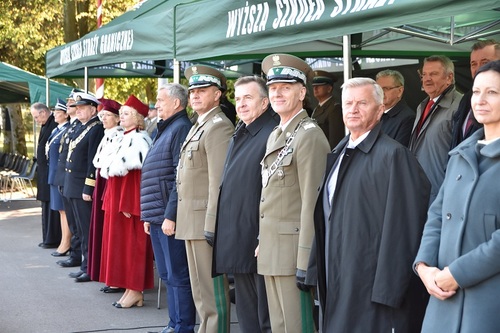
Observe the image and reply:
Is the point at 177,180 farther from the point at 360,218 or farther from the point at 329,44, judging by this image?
the point at 329,44

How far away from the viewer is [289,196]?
472 cm

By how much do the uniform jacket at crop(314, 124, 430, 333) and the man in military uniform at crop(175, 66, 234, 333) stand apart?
5.96 feet

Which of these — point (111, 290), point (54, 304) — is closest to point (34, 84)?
point (111, 290)

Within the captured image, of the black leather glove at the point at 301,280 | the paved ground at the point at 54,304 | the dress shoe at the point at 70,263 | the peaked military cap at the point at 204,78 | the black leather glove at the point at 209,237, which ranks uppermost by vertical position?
the peaked military cap at the point at 204,78

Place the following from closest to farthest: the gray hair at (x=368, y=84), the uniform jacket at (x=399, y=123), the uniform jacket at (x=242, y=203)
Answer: the gray hair at (x=368, y=84)
the uniform jacket at (x=242, y=203)
the uniform jacket at (x=399, y=123)

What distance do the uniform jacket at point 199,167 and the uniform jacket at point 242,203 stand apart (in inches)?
19.9

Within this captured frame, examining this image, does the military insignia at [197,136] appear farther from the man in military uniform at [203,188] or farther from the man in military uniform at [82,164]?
the man in military uniform at [82,164]

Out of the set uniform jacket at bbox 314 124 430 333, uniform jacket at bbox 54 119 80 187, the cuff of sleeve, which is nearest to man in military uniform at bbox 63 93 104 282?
the cuff of sleeve

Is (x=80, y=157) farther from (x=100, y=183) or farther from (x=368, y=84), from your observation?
(x=368, y=84)

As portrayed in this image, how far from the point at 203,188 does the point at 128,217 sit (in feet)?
6.48

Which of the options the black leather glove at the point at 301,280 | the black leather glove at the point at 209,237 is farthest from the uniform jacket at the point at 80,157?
the black leather glove at the point at 301,280

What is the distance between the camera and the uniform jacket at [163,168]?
643cm

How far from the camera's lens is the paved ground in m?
7.00

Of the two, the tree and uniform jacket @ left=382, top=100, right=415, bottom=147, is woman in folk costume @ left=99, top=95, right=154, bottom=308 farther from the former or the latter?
the tree
